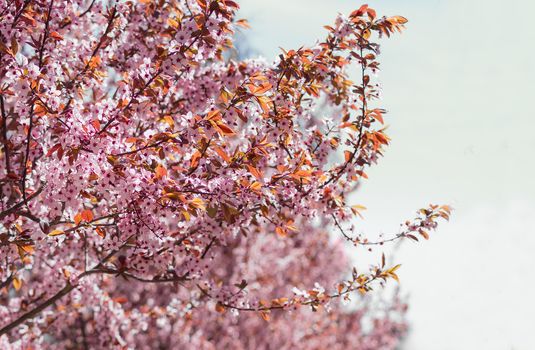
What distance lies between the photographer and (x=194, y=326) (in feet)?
39.9

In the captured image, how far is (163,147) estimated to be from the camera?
368 centimetres

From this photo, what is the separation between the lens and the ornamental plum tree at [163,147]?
3.56 meters

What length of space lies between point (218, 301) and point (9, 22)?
8.97 ft

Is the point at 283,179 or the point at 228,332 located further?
the point at 228,332

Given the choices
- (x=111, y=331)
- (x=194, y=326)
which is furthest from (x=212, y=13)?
(x=194, y=326)

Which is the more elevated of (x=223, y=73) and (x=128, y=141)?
(x=223, y=73)

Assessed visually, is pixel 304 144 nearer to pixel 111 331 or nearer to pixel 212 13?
pixel 212 13

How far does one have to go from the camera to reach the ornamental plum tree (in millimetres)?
3561

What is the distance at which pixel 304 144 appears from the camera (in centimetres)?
450

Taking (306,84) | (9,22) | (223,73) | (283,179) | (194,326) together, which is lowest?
(283,179)

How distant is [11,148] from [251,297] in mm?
2299

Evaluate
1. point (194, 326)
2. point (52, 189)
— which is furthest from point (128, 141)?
point (194, 326)

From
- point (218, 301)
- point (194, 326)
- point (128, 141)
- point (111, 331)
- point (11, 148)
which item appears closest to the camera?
point (128, 141)

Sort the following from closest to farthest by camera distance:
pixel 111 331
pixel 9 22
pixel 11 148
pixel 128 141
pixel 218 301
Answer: pixel 128 141, pixel 9 22, pixel 11 148, pixel 218 301, pixel 111 331
